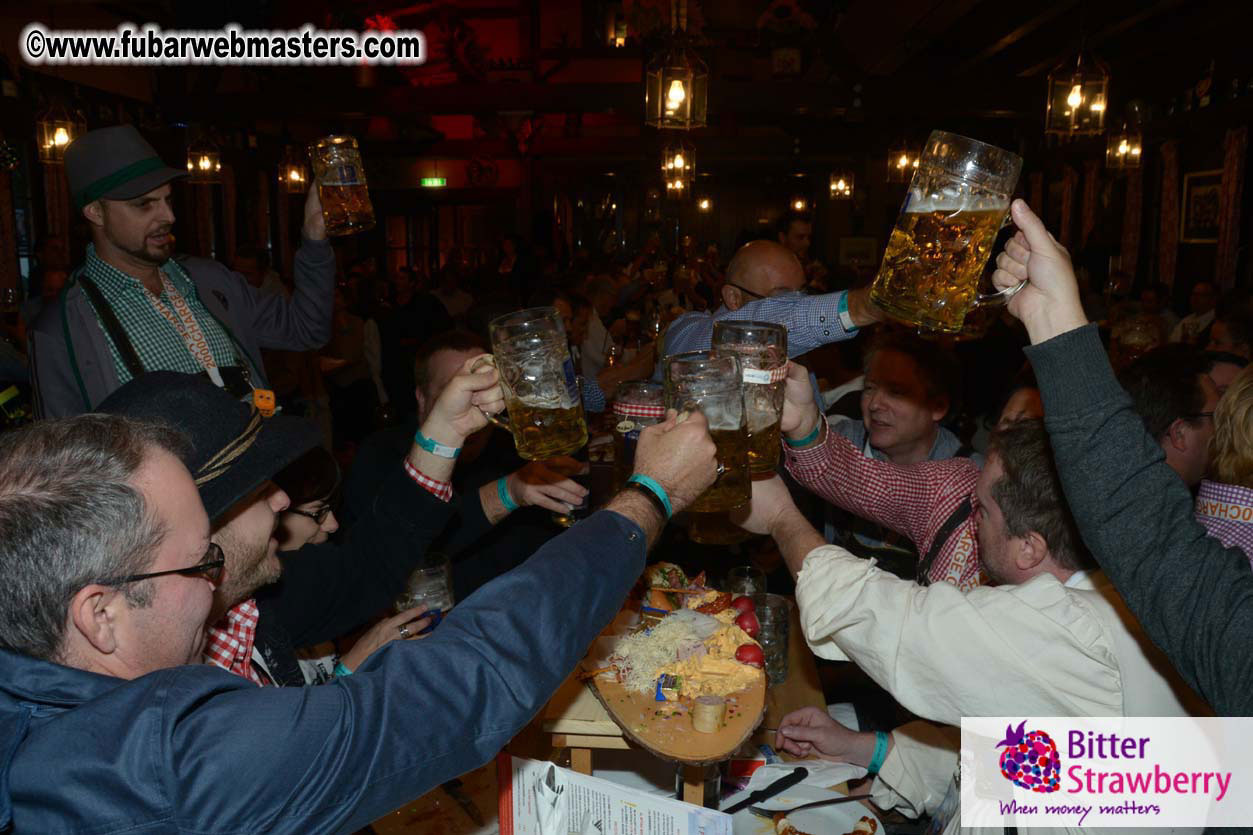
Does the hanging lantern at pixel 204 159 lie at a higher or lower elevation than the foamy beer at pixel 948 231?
higher

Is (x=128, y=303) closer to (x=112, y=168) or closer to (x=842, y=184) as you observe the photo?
(x=112, y=168)

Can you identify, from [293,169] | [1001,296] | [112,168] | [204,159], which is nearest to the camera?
[1001,296]

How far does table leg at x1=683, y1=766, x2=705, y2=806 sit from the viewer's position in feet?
5.00

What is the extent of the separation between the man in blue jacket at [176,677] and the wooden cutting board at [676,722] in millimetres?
484

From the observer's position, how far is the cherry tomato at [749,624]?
193 cm

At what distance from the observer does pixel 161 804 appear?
0.77 metres

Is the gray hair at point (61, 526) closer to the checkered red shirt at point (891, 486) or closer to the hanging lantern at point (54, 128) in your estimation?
the checkered red shirt at point (891, 486)

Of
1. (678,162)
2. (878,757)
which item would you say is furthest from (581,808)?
(678,162)

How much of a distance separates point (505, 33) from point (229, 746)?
16.6 meters

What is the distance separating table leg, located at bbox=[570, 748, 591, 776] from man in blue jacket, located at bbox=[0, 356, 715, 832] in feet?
2.24

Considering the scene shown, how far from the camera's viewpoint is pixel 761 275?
3209 millimetres

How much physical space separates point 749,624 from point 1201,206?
925 centimetres

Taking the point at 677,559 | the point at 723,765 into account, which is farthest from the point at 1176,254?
the point at 723,765

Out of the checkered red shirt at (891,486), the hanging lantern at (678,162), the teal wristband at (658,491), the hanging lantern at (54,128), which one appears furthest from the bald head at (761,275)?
the hanging lantern at (678,162)
